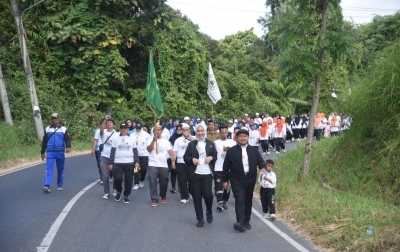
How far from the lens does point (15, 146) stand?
20891 mm

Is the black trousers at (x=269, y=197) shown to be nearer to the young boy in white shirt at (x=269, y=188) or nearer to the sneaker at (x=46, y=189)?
the young boy in white shirt at (x=269, y=188)

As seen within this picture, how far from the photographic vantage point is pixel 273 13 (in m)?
43.5

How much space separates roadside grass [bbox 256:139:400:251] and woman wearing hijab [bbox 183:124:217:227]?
1.63 meters

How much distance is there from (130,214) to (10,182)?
18.5ft

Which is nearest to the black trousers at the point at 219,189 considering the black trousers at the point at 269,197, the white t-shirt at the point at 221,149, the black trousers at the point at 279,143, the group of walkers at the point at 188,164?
the group of walkers at the point at 188,164

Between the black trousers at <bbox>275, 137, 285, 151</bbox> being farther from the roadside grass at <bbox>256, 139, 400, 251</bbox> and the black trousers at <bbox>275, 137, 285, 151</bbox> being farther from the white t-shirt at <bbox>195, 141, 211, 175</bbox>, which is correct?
the white t-shirt at <bbox>195, 141, 211, 175</bbox>

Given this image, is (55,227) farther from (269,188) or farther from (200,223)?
(269,188)

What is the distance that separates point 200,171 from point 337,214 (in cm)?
250

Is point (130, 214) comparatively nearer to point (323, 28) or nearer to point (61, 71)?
point (323, 28)

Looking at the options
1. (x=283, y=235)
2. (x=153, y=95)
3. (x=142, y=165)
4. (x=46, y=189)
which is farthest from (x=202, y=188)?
(x=46, y=189)

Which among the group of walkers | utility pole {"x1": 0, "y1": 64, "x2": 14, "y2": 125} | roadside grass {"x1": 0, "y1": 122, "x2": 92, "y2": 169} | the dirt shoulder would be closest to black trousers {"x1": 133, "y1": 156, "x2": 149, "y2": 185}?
the group of walkers

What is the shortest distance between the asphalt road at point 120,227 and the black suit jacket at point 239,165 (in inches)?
35.8

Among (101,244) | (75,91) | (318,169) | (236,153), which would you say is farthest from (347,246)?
(75,91)

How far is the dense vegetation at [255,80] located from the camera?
380 inches
